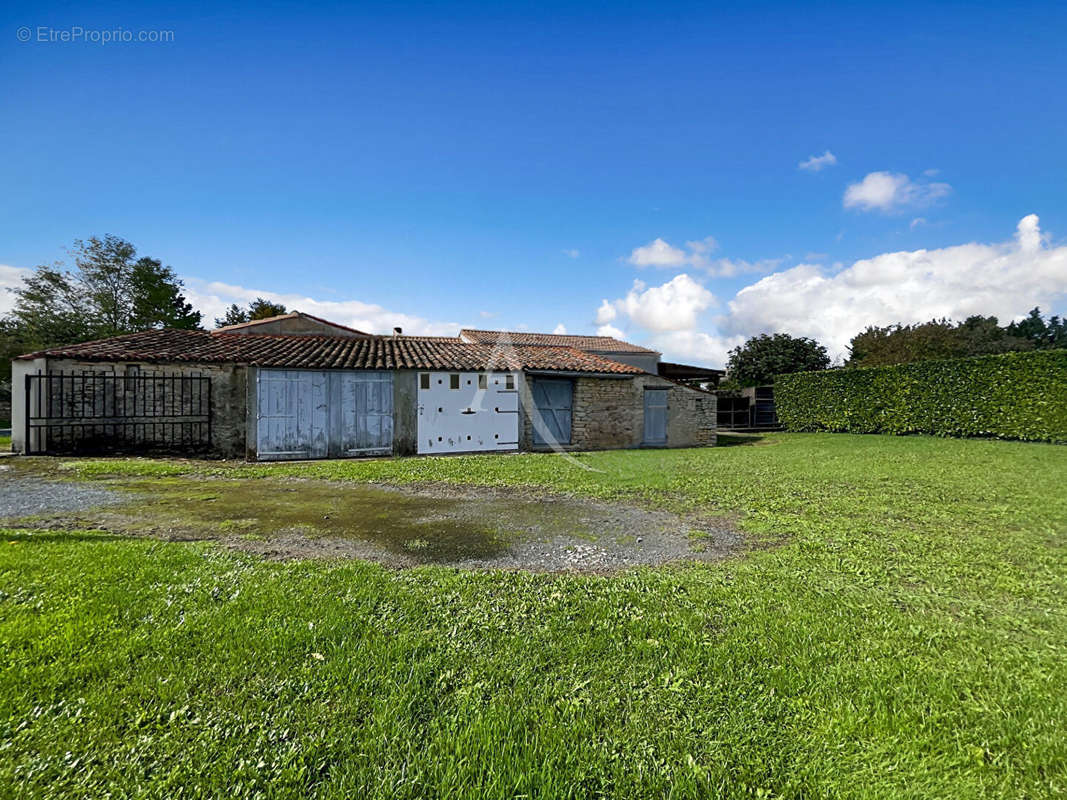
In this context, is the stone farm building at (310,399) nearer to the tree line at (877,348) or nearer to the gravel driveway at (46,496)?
the gravel driveway at (46,496)

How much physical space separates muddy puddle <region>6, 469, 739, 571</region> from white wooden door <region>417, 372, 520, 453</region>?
6.05 m

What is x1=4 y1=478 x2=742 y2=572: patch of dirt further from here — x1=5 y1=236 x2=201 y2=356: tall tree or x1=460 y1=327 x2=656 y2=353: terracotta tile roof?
x1=5 y1=236 x2=201 y2=356: tall tree

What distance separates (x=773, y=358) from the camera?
3034 cm

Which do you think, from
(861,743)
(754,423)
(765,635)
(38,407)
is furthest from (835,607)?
(754,423)

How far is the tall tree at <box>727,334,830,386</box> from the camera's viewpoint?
30.2 meters

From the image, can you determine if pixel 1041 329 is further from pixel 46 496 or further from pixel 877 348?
pixel 46 496

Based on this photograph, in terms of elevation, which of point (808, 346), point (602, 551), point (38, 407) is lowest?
point (602, 551)

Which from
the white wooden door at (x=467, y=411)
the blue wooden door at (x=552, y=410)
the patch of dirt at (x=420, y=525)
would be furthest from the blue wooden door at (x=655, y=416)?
the patch of dirt at (x=420, y=525)

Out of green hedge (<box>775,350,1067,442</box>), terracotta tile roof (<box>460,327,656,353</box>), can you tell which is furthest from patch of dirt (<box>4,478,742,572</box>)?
terracotta tile roof (<box>460,327,656,353</box>)

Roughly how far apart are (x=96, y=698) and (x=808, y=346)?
119 feet

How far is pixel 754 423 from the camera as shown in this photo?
24516 millimetres

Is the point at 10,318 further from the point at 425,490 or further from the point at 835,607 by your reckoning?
the point at 835,607

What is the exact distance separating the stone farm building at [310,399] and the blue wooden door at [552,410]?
0.04 m

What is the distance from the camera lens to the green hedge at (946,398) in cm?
1348
